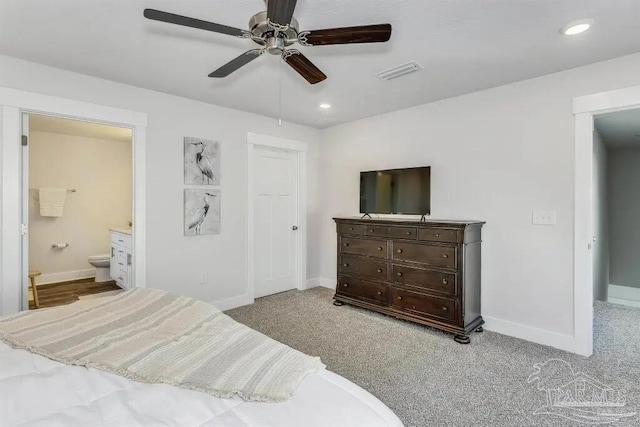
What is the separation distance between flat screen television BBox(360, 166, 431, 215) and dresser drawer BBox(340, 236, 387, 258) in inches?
17.1

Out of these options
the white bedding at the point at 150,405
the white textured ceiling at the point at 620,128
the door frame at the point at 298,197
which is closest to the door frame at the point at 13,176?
the door frame at the point at 298,197

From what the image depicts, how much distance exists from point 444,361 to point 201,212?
2.88 metres

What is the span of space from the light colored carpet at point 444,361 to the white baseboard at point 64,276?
133 inches

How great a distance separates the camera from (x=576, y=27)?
2.15 meters

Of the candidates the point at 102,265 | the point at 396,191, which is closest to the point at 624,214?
the point at 396,191

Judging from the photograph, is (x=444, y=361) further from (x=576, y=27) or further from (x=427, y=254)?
(x=576, y=27)

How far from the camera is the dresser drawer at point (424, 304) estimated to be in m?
3.11

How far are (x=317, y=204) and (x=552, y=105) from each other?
10.2ft

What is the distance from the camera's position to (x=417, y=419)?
Answer: 6.26 ft

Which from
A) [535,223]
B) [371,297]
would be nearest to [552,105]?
[535,223]

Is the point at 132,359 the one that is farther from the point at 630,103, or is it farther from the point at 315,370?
the point at 630,103

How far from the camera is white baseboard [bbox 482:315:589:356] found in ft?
9.29

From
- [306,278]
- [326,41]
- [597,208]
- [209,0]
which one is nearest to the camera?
[326,41]

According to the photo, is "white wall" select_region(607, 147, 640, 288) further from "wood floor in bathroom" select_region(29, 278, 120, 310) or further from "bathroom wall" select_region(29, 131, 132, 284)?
"bathroom wall" select_region(29, 131, 132, 284)
